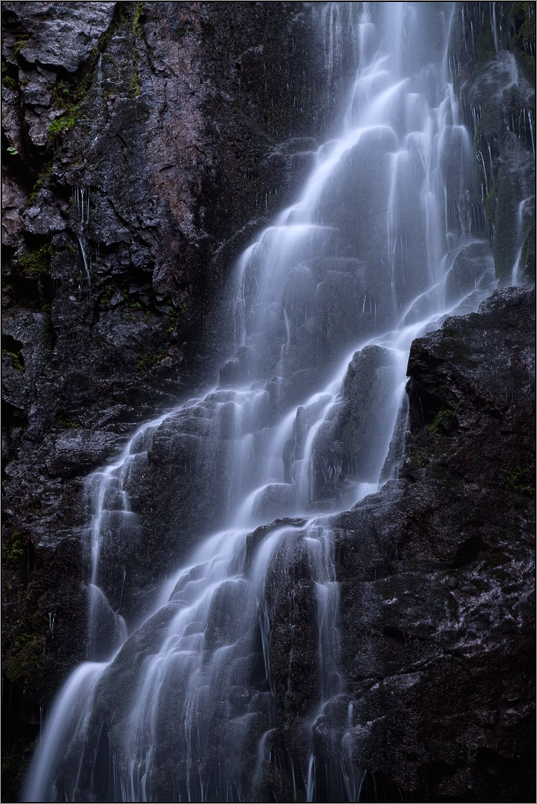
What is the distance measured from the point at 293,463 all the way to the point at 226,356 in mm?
4141

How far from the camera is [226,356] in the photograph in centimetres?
1394

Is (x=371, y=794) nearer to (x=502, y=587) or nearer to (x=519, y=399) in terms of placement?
(x=502, y=587)

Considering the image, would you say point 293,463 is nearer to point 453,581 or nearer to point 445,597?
point 453,581

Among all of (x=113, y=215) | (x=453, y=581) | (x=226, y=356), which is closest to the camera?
(x=453, y=581)

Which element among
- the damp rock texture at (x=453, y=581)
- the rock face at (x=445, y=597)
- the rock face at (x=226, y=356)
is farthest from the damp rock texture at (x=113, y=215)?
the damp rock texture at (x=453, y=581)

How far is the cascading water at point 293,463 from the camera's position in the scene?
283 inches

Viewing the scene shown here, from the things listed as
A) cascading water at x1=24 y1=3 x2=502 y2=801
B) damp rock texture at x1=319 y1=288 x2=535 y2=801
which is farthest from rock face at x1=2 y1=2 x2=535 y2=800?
cascading water at x1=24 y1=3 x2=502 y2=801

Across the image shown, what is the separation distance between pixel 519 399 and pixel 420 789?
15.7ft

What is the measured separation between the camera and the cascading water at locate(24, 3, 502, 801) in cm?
720

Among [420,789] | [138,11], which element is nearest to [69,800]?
[420,789]

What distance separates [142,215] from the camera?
1423cm

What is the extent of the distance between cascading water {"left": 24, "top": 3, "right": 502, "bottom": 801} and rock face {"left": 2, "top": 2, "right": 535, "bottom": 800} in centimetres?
14

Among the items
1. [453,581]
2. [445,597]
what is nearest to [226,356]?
[453,581]

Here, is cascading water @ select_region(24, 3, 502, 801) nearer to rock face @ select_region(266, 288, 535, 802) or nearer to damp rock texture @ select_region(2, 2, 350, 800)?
rock face @ select_region(266, 288, 535, 802)
